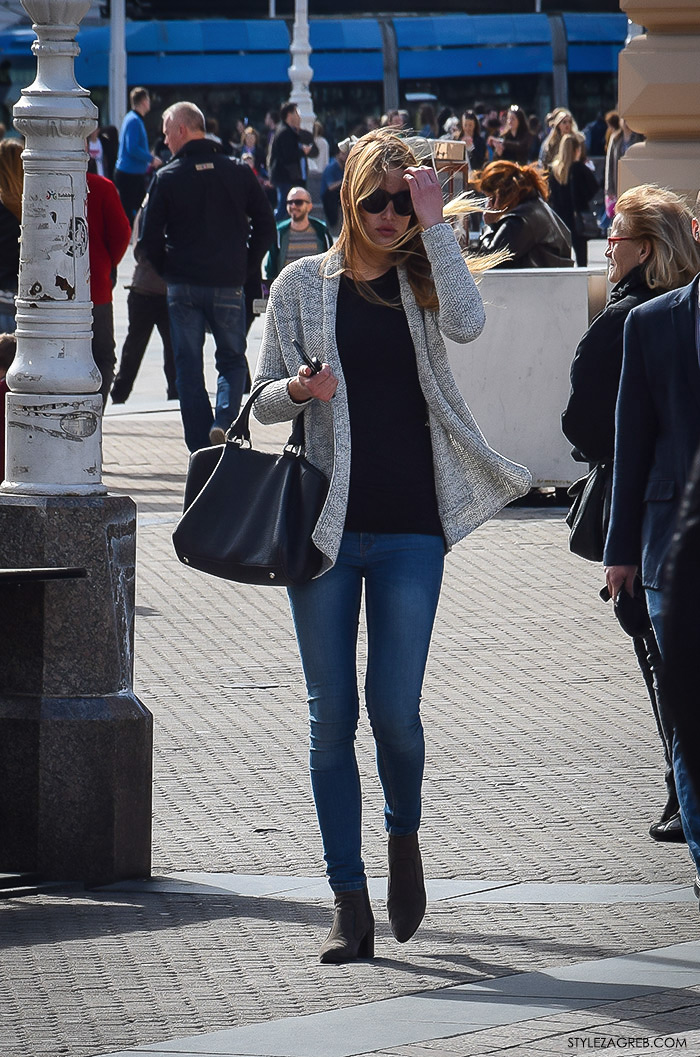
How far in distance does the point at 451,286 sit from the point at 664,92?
6.10 metres

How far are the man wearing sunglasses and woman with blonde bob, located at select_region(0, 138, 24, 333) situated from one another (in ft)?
12.1

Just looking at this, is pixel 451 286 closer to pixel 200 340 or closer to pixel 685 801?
pixel 685 801

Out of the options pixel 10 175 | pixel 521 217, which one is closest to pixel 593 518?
pixel 10 175

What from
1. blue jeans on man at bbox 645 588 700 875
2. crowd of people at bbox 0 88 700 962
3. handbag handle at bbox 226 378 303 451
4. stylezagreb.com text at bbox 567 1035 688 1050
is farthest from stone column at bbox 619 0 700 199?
stylezagreb.com text at bbox 567 1035 688 1050

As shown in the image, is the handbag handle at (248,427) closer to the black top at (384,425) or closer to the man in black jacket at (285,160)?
the black top at (384,425)

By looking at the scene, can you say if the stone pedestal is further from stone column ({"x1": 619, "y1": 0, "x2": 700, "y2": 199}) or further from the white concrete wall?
the white concrete wall

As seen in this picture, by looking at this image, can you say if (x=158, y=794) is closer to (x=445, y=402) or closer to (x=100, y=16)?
(x=445, y=402)

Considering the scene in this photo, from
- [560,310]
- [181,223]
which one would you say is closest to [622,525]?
[560,310]

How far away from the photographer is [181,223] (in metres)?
11.0

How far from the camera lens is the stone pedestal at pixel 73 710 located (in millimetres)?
5008

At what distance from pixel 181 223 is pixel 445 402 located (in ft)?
22.9

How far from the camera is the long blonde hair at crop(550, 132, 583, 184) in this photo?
2061cm

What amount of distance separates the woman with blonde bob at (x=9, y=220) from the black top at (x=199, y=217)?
0.73 m

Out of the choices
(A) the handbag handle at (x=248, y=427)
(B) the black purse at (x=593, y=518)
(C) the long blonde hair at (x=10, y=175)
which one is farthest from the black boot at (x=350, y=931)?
(C) the long blonde hair at (x=10, y=175)
